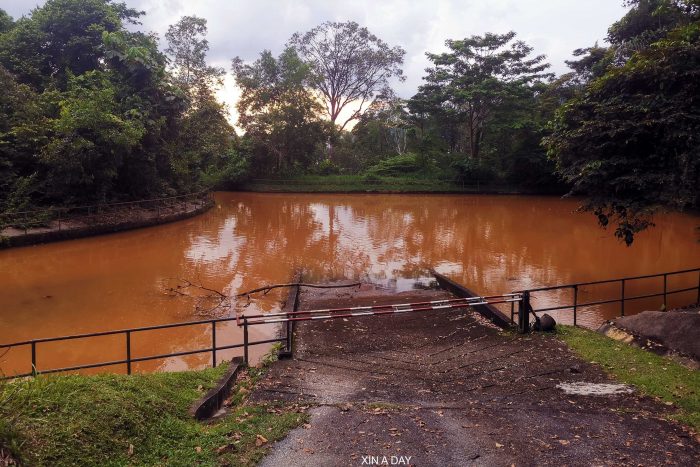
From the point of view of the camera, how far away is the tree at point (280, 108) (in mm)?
43562

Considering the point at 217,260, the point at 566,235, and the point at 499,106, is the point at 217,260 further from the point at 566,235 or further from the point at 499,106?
the point at 499,106

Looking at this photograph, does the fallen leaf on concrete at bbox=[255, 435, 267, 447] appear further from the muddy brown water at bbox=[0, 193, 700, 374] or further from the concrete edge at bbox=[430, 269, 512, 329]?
the concrete edge at bbox=[430, 269, 512, 329]

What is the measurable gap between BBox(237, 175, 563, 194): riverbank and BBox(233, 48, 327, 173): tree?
2.38 meters

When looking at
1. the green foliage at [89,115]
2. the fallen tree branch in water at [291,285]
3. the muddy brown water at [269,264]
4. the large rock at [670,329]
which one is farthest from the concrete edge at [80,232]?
the large rock at [670,329]

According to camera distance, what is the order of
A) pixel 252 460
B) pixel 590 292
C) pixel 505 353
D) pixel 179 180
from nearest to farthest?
pixel 252 460, pixel 505 353, pixel 590 292, pixel 179 180

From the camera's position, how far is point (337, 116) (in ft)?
176

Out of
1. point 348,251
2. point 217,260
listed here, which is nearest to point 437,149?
point 348,251

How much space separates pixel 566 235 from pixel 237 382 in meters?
19.7

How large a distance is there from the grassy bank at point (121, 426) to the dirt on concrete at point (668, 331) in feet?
19.5

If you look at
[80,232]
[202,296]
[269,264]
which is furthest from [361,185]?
[202,296]

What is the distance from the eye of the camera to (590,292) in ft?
43.5

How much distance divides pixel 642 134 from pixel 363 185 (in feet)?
122

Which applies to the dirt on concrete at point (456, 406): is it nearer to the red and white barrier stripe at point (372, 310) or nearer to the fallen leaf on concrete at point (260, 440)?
the fallen leaf on concrete at point (260, 440)

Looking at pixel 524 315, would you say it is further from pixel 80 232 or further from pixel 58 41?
pixel 58 41
